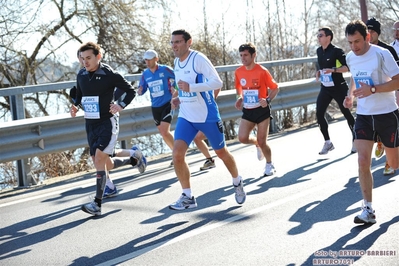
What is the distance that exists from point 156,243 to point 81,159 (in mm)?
7001

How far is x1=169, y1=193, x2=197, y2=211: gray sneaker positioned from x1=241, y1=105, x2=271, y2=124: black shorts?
8.38 ft

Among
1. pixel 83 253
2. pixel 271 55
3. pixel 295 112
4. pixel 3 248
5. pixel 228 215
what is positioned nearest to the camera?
pixel 83 253

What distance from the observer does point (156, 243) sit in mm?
6781

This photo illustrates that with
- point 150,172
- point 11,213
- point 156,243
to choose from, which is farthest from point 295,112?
point 156,243

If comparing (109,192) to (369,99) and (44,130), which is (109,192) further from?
(369,99)

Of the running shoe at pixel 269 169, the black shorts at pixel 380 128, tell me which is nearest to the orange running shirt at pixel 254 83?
the running shoe at pixel 269 169

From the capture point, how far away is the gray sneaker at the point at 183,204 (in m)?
8.02

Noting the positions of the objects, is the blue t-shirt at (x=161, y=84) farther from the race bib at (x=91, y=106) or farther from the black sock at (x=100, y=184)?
the black sock at (x=100, y=184)

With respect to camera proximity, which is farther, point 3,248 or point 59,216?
point 59,216

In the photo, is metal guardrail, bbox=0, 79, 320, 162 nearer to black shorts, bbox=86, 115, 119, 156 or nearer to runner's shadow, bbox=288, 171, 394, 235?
black shorts, bbox=86, 115, 119, 156

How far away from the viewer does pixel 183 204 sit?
26.4 ft

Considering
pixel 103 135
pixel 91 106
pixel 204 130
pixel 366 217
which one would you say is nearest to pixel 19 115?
pixel 91 106

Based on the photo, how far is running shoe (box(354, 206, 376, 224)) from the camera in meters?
6.77

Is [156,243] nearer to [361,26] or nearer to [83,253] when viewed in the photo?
[83,253]
